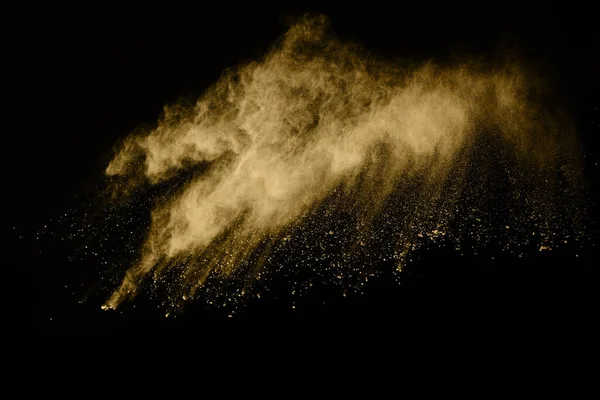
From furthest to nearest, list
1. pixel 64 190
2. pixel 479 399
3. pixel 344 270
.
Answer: pixel 64 190 → pixel 344 270 → pixel 479 399

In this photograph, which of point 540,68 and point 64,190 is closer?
point 540,68

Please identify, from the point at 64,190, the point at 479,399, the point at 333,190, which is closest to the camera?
the point at 479,399

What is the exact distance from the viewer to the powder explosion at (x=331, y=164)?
5.61 meters

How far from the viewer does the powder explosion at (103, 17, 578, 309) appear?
5.61 m

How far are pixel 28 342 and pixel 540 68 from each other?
930 centimetres

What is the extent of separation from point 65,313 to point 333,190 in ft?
15.6

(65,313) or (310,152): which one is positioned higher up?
(310,152)

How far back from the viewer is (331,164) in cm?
610

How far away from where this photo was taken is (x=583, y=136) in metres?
5.68

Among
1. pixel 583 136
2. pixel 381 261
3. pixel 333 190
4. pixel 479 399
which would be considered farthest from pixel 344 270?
pixel 583 136

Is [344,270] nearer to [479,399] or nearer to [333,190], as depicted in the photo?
[333,190]

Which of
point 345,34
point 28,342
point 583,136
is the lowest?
point 28,342

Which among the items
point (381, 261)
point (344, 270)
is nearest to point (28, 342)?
point (344, 270)

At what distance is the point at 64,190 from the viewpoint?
6.46 metres
